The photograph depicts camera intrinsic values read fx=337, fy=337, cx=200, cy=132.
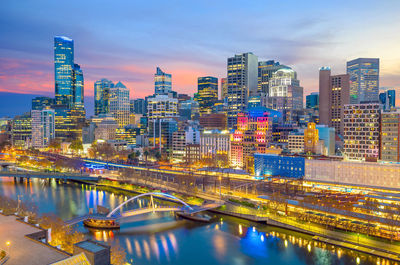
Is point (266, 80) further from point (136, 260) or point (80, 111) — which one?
point (136, 260)

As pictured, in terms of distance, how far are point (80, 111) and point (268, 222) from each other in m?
144

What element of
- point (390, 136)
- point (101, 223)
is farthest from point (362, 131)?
point (101, 223)

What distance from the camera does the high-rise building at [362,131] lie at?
74.1m

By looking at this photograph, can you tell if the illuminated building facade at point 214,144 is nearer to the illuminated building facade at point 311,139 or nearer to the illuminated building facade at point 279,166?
the illuminated building facade at point 279,166

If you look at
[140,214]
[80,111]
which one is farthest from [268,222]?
[80,111]

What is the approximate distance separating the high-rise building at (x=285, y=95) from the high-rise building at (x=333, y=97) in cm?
1618

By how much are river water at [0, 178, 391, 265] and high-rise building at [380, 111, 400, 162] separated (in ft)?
137

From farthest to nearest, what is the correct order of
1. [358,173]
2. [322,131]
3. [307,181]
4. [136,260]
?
[322,131], [307,181], [358,173], [136,260]

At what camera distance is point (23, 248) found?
23.2m

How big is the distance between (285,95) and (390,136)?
83.5m

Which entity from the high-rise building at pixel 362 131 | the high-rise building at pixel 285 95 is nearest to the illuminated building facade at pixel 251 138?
the high-rise building at pixel 362 131

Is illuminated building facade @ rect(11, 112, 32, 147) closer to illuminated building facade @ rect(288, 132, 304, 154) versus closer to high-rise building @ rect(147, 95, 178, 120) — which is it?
high-rise building @ rect(147, 95, 178, 120)

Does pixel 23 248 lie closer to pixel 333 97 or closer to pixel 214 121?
pixel 214 121

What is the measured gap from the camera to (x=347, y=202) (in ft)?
147
